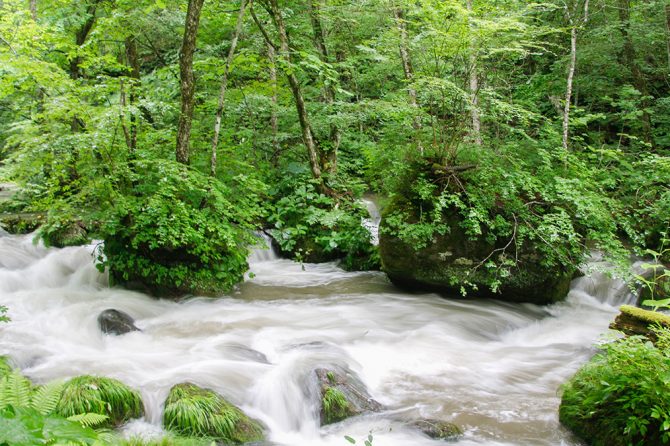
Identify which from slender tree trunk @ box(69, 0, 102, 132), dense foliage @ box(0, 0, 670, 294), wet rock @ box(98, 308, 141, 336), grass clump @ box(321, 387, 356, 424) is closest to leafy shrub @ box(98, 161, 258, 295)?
dense foliage @ box(0, 0, 670, 294)

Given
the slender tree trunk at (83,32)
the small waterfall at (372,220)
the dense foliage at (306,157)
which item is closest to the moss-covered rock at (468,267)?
the dense foliage at (306,157)

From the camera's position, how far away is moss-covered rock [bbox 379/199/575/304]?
27.7 feet

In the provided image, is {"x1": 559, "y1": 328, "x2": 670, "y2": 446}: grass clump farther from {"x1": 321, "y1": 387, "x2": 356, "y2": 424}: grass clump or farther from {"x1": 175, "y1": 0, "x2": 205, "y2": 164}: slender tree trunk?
{"x1": 175, "y1": 0, "x2": 205, "y2": 164}: slender tree trunk

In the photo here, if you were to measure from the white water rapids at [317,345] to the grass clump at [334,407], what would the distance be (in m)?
0.10

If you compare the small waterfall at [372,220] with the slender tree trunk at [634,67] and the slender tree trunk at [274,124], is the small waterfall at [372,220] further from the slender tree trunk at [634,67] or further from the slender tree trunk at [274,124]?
the slender tree trunk at [634,67]

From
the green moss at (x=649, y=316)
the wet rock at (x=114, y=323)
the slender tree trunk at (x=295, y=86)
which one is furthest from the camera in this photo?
the slender tree trunk at (x=295, y=86)

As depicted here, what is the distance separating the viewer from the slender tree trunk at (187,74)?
8.22 metres

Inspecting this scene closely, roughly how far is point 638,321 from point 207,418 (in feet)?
14.9

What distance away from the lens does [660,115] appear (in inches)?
500

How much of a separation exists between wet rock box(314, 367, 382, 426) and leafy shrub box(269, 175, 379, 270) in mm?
4553

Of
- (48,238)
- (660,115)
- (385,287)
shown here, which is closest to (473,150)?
(385,287)

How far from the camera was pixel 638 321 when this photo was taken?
513cm

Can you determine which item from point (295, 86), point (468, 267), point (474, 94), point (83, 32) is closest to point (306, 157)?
point (295, 86)

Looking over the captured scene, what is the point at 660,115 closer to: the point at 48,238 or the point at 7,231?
the point at 48,238
